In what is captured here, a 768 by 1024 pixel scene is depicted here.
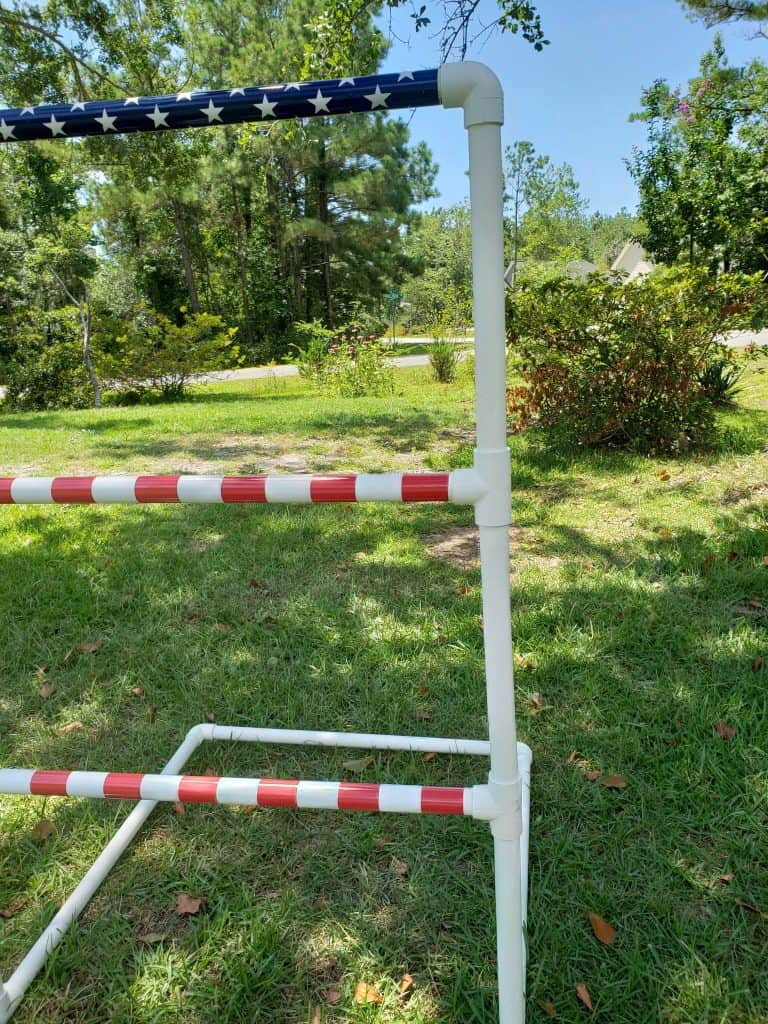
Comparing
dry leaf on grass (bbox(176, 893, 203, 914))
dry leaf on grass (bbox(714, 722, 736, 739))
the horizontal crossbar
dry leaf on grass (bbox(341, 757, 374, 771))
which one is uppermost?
the horizontal crossbar

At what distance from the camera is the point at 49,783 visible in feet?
3.88

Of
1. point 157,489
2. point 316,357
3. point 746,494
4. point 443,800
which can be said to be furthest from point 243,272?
point 443,800

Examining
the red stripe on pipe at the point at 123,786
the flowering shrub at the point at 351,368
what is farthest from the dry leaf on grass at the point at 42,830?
the flowering shrub at the point at 351,368

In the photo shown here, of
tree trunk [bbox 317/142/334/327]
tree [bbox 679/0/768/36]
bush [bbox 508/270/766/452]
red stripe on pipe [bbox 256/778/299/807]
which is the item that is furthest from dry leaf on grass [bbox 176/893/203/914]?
tree trunk [bbox 317/142/334/327]

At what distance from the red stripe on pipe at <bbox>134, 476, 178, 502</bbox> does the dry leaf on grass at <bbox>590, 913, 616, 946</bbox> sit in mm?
1256

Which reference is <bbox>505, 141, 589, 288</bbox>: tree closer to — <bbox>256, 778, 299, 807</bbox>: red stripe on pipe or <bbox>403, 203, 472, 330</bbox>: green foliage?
<bbox>403, 203, 472, 330</bbox>: green foliage

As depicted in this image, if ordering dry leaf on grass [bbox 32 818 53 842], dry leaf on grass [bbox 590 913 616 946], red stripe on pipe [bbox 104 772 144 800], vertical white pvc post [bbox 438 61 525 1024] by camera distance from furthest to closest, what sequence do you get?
dry leaf on grass [bbox 32 818 53 842] < dry leaf on grass [bbox 590 913 616 946] < red stripe on pipe [bbox 104 772 144 800] < vertical white pvc post [bbox 438 61 525 1024]

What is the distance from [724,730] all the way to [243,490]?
1.71 metres

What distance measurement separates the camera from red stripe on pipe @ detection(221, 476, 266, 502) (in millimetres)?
1050

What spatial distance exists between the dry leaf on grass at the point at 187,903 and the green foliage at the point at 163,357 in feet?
37.0

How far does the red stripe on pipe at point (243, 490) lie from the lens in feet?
3.44

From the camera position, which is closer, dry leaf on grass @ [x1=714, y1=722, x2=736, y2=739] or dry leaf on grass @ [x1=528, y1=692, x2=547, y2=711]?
dry leaf on grass @ [x1=714, y1=722, x2=736, y2=739]

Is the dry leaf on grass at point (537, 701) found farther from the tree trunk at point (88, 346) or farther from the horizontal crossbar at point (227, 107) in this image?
the tree trunk at point (88, 346)

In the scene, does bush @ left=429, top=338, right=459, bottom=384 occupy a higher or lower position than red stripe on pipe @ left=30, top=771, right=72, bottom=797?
higher
